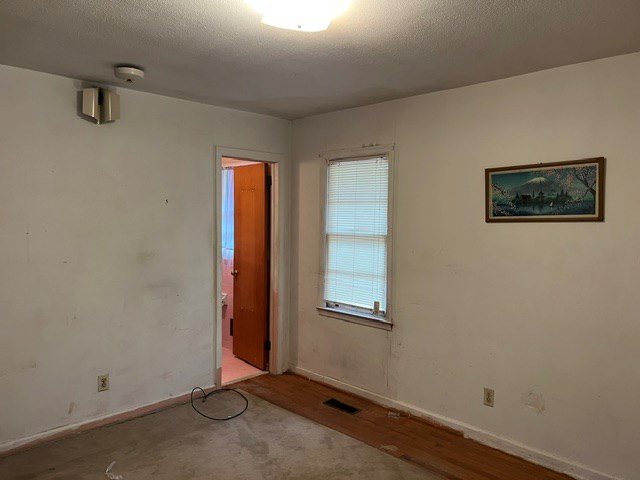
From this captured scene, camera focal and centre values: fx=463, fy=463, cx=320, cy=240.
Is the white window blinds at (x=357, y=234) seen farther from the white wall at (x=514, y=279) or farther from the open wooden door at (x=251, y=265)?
the open wooden door at (x=251, y=265)

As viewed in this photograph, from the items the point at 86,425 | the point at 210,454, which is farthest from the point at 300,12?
the point at 86,425

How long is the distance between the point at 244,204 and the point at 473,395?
280 cm

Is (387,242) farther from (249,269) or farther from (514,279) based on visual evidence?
(249,269)

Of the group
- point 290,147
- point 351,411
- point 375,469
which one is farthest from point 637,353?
point 290,147

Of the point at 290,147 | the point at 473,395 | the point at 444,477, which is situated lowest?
the point at 444,477

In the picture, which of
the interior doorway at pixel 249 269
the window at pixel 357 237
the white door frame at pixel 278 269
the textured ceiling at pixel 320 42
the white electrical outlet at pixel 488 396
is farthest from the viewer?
the interior doorway at pixel 249 269

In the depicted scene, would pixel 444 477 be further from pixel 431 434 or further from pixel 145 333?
pixel 145 333

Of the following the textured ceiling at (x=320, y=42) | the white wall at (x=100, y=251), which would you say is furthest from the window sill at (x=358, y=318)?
the textured ceiling at (x=320, y=42)

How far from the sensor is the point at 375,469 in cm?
274

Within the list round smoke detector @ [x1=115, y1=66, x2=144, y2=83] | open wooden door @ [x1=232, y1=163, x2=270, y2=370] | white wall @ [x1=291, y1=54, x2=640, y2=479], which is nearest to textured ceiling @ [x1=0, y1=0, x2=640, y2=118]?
round smoke detector @ [x1=115, y1=66, x2=144, y2=83]

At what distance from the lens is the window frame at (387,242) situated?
11.8 ft

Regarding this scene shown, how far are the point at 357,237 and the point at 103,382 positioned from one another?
2.20m

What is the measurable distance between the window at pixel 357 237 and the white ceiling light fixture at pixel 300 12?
5.81 ft

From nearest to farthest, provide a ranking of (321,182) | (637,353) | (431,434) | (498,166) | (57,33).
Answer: (57,33) → (637,353) → (498,166) → (431,434) → (321,182)
